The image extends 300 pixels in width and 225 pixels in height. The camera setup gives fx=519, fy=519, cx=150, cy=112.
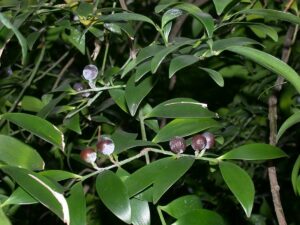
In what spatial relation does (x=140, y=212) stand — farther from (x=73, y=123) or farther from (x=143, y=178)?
(x=73, y=123)

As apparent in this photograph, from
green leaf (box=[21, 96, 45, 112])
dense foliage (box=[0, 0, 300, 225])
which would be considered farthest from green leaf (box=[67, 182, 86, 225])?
green leaf (box=[21, 96, 45, 112])

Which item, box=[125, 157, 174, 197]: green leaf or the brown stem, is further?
the brown stem

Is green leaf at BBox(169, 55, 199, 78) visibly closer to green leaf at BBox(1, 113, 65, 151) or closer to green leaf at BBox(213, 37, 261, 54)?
green leaf at BBox(213, 37, 261, 54)

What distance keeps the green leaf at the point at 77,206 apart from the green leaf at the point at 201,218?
0.14 m

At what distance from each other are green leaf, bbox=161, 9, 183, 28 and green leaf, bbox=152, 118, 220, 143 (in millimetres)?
147

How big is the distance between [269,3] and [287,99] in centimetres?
26

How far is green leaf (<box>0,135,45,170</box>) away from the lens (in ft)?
1.99

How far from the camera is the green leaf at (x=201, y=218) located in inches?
27.0

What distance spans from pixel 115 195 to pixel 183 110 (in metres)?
0.20

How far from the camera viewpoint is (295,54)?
138 cm

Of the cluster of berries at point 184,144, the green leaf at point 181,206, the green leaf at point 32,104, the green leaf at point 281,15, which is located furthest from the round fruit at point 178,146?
the green leaf at point 32,104

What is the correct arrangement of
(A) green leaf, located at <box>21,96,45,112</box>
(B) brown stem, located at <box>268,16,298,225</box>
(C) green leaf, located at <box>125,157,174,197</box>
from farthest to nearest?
(A) green leaf, located at <box>21,96,45,112</box> → (B) brown stem, located at <box>268,16,298,225</box> → (C) green leaf, located at <box>125,157,174,197</box>

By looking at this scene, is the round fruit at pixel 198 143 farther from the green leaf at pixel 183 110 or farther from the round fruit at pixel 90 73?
the round fruit at pixel 90 73

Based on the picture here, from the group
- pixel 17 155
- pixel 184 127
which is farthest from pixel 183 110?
pixel 17 155
